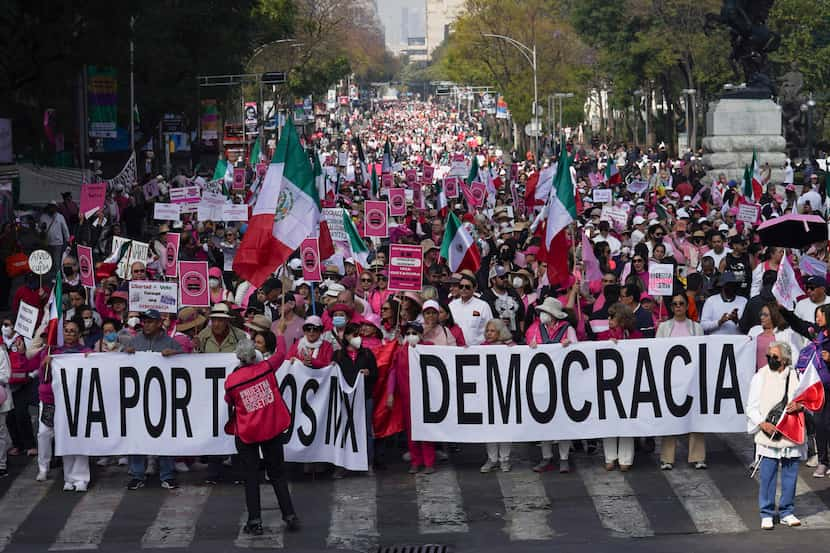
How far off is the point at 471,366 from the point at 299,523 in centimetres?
235

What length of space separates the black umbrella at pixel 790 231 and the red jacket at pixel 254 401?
7465mm

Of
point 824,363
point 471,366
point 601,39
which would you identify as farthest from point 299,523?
point 601,39

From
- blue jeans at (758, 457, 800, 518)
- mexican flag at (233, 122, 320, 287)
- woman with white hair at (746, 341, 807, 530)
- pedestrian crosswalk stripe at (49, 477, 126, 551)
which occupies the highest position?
mexican flag at (233, 122, 320, 287)

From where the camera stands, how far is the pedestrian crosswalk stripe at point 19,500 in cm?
1286

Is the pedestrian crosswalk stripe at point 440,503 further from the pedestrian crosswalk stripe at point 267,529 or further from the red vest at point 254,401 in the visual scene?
the red vest at point 254,401

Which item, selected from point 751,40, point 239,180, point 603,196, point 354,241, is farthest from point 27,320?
point 751,40

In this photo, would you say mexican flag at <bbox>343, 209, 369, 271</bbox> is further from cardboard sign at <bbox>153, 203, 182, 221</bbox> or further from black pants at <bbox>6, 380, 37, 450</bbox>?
black pants at <bbox>6, 380, 37, 450</bbox>

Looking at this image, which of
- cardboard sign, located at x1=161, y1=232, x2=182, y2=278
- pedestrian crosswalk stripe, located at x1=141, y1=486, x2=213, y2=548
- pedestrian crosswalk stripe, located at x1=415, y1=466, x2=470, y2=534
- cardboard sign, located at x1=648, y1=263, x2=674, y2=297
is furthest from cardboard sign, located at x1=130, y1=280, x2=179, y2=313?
cardboard sign, located at x1=648, y1=263, x2=674, y2=297

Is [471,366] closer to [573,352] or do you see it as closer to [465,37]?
[573,352]

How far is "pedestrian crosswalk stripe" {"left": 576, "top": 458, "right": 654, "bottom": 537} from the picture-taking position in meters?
12.4

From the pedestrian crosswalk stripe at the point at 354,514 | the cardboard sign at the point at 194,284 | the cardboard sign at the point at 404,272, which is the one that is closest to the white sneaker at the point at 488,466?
the pedestrian crosswalk stripe at the point at 354,514

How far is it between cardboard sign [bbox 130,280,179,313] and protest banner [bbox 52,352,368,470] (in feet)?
4.00

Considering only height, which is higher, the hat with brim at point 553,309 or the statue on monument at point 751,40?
the statue on monument at point 751,40

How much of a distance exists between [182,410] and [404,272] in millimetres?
2794
